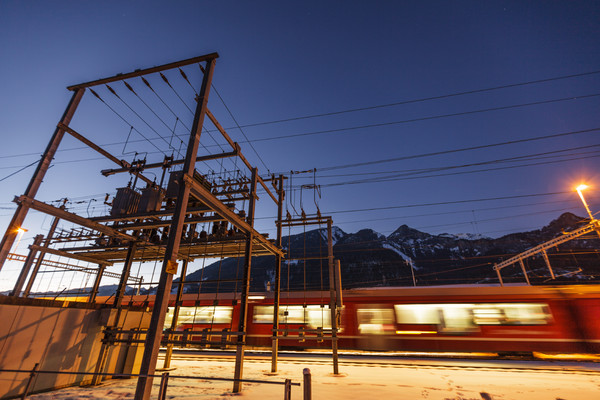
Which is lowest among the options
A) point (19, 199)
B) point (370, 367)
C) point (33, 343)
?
point (370, 367)

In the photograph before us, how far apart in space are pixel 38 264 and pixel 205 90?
15956 mm

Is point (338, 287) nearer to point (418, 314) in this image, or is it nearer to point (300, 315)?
point (418, 314)

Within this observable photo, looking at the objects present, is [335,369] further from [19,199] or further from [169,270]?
[19,199]

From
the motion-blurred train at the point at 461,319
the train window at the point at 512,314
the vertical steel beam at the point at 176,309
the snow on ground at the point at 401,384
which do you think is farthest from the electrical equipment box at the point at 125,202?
the train window at the point at 512,314

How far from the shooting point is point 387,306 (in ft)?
45.4

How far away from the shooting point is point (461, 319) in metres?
12.9

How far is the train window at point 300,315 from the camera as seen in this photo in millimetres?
14680

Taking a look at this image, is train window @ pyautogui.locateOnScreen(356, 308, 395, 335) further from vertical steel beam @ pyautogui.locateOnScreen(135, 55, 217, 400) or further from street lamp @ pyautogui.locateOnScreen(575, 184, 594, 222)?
street lamp @ pyautogui.locateOnScreen(575, 184, 594, 222)

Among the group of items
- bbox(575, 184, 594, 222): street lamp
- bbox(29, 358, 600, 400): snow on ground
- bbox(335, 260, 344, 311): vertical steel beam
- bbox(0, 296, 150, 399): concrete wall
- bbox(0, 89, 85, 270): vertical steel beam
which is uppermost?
bbox(575, 184, 594, 222): street lamp

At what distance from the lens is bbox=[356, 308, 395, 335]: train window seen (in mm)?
13578

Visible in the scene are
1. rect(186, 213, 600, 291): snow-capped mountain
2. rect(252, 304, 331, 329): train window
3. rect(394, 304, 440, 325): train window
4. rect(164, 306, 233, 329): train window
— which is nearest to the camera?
rect(394, 304, 440, 325): train window

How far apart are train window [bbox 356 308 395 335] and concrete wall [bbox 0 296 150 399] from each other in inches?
425

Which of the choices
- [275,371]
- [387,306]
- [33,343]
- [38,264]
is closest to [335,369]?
[275,371]

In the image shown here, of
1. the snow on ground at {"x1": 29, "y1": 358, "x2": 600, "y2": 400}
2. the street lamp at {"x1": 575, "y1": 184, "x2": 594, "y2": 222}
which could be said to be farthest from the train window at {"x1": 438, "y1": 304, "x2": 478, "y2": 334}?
the street lamp at {"x1": 575, "y1": 184, "x2": 594, "y2": 222}
